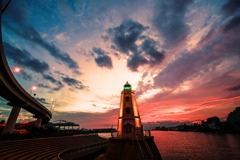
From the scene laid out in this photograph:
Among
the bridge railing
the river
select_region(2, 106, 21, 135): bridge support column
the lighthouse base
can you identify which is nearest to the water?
the river

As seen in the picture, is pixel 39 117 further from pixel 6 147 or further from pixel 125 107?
pixel 125 107

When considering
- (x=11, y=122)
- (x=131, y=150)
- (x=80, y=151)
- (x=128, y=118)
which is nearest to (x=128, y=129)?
(x=128, y=118)

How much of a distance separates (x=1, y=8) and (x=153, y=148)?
22423 mm

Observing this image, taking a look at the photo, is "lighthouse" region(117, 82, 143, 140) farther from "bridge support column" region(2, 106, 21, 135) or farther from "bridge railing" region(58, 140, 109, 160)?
"bridge support column" region(2, 106, 21, 135)

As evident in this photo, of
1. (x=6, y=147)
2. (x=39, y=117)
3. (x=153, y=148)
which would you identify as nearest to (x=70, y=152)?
(x=6, y=147)

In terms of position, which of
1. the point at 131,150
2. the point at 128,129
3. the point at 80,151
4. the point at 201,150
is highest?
the point at 128,129

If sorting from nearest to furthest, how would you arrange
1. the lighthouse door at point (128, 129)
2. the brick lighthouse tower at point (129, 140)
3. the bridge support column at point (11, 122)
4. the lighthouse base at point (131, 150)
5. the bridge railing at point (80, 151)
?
1. the lighthouse base at point (131, 150)
2. the brick lighthouse tower at point (129, 140)
3. the bridge railing at point (80, 151)
4. the lighthouse door at point (128, 129)
5. the bridge support column at point (11, 122)

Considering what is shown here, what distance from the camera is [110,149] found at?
18.6 meters

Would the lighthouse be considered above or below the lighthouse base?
above

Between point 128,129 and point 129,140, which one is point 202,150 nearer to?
point 128,129

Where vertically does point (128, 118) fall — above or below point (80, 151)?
above

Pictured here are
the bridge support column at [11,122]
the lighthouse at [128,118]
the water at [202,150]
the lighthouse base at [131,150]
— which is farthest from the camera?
the water at [202,150]

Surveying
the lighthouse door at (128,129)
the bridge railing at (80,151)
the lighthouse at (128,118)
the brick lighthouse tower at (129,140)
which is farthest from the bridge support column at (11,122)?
the lighthouse door at (128,129)

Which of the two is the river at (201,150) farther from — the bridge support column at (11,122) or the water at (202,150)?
the bridge support column at (11,122)
